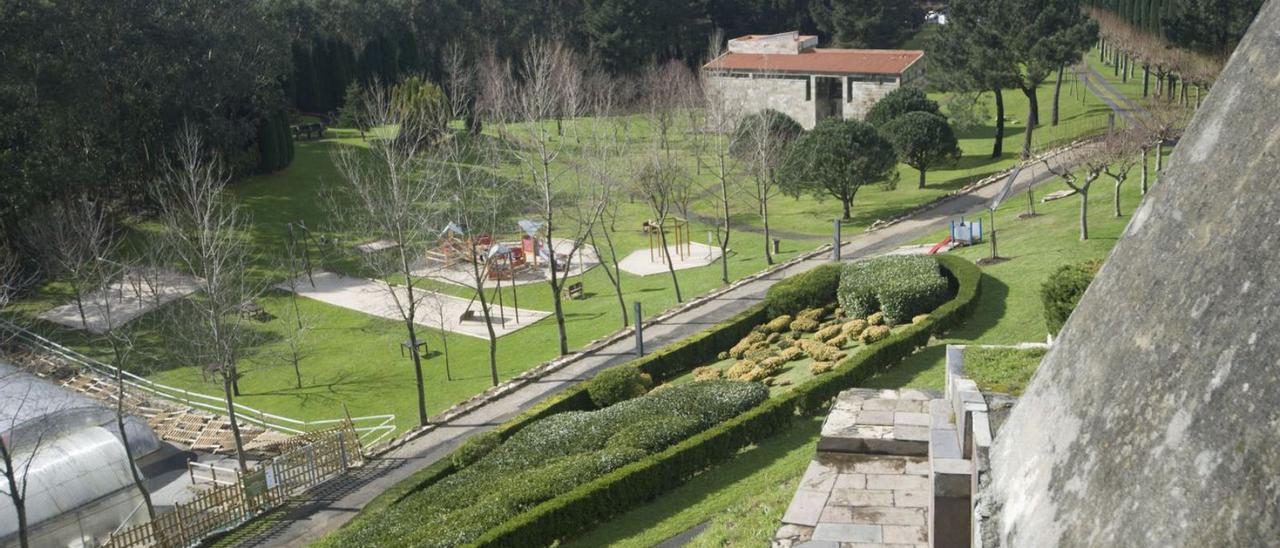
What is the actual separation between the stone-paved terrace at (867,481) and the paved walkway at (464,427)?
456 inches

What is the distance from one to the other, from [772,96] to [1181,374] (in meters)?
71.1

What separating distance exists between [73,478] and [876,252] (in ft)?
93.5

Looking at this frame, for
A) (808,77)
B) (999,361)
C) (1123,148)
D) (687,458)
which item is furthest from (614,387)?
(808,77)

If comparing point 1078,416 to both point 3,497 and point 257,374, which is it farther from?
point 257,374

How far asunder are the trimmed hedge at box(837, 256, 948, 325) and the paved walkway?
18.5ft

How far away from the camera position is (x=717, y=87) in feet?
242

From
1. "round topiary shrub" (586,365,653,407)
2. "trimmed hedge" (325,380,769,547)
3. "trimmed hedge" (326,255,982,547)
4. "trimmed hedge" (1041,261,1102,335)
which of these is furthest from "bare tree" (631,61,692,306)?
"trimmed hedge" (1041,261,1102,335)

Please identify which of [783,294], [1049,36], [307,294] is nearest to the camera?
[783,294]

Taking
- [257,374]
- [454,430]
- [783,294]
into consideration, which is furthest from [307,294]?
[783,294]

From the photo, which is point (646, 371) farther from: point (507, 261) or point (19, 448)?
point (507, 261)

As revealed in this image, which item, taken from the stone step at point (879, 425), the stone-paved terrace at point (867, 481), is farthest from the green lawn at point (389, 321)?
the stone-paved terrace at point (867, 481)

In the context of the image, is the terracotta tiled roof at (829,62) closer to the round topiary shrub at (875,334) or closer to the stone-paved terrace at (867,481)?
the round topiary shrub at (875,334)

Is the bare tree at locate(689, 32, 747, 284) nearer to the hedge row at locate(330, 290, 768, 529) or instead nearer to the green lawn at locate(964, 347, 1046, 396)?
the hedge row at locate(330, 290, 768, 529)

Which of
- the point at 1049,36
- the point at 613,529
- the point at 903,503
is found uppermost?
the point at 1049,36
